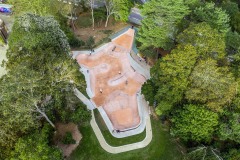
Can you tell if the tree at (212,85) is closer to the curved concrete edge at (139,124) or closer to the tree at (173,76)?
the tree at (173,76)

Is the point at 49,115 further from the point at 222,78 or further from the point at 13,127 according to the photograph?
the point at 222,78

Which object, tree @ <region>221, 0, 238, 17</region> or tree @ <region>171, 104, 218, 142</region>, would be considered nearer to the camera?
tree @ <region>171, 104, 218, 142</region>

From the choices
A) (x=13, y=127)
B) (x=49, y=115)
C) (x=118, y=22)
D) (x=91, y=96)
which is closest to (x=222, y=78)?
(x=91, y=96)

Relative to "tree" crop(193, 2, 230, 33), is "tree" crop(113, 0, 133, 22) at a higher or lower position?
lower

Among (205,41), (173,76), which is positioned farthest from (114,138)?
(205,41)

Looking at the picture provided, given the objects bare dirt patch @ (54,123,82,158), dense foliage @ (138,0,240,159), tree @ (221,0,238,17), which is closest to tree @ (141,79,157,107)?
dense foliage @ (138,0,240,159)

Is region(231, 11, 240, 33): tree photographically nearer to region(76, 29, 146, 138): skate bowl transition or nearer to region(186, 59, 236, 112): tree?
region(76, 29, 146, 138): skate bowl transition
